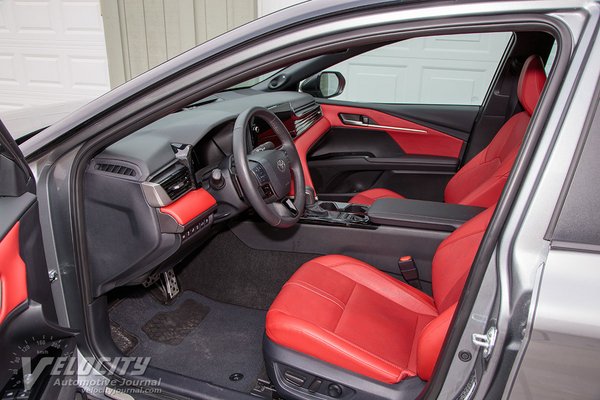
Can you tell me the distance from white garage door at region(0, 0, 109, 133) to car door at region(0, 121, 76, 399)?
464 cm

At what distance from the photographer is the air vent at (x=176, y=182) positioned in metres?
1.61

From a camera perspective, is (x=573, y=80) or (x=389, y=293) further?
(x=389, y=293)

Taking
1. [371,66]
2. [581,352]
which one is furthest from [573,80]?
[371,66]

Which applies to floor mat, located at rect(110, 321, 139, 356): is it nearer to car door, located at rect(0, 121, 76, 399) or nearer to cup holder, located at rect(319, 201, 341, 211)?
car door, located at rect(0, 121, 76, 399)

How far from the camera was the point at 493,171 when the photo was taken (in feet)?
7.88

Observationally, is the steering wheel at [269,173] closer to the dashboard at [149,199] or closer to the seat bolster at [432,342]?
the dashboard at [149,199]

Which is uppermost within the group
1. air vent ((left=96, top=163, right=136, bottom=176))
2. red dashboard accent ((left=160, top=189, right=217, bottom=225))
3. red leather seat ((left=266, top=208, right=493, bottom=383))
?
air vent ((left=96, top=163, right=136, bottom=176))

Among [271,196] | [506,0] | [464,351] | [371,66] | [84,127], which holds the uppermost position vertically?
[506,0]

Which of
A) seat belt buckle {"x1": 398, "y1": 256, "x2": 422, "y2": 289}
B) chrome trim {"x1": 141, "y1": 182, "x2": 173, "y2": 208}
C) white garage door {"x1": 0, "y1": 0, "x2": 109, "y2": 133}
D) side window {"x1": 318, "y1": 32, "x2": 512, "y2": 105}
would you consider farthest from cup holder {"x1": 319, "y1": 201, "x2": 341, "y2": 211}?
white garage door {"x1": 0, "y1": 0, "x2": 109, "y2": 133}

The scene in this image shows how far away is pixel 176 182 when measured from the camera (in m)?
1.66

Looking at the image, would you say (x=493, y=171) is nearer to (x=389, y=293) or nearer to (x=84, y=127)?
(x=389, y=293)

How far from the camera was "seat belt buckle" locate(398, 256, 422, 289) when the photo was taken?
2066 mm

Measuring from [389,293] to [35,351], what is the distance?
1.14m

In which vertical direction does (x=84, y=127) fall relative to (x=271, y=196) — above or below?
above
